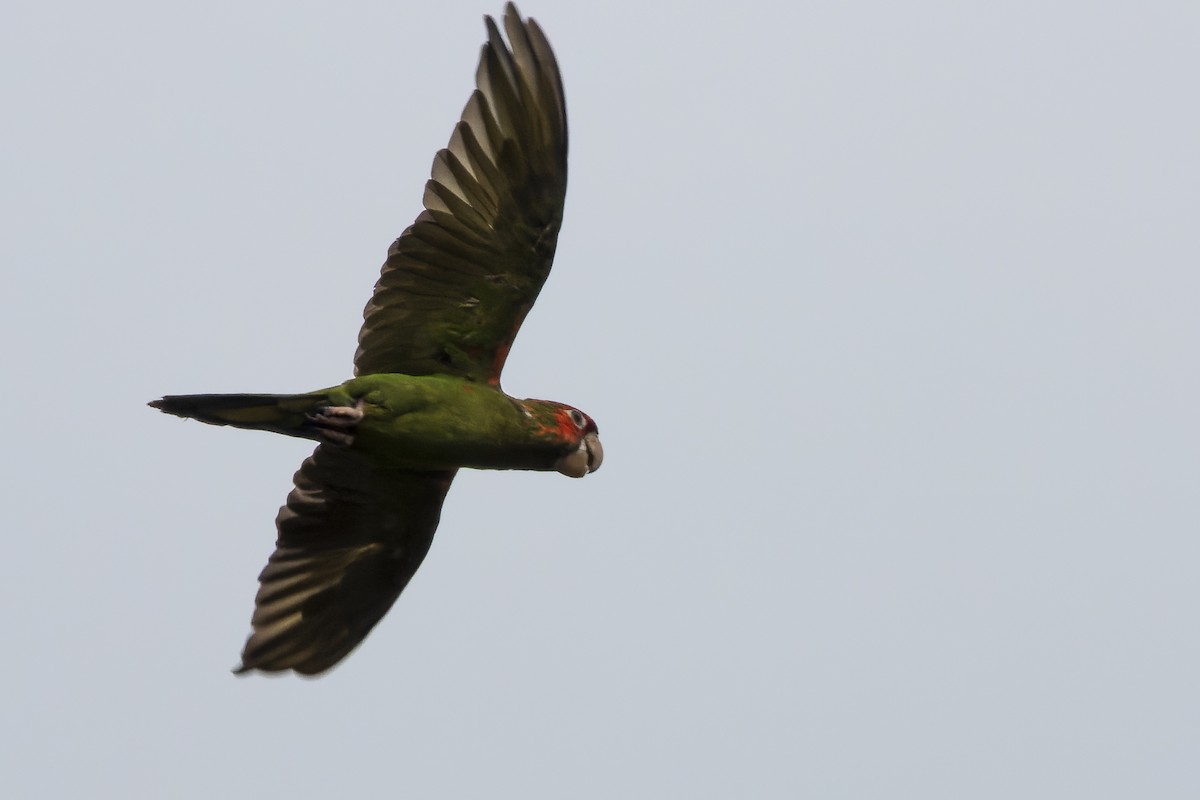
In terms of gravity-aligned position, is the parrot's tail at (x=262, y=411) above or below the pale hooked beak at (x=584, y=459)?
below

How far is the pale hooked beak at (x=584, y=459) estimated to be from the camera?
13.8 meters

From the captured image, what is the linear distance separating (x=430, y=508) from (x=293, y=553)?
1.22m

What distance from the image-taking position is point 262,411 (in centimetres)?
1296

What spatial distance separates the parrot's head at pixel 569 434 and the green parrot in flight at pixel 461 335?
11 millimetres

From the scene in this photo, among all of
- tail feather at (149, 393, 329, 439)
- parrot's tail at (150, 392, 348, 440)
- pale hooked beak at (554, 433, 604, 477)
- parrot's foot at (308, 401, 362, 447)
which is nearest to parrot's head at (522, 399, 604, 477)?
pale hooked beak at (554, 433, 604, 477)

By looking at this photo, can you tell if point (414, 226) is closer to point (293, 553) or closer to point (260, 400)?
point (260, 400)

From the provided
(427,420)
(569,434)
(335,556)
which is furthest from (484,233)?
(335,556)

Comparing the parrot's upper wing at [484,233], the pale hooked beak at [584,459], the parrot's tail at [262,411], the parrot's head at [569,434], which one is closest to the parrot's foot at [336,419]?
the parrot's tail at [262,411]

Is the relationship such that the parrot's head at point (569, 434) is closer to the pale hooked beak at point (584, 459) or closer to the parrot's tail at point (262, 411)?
the pale hooked beak at point (584, 459)

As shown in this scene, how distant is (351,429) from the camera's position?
13.3 m

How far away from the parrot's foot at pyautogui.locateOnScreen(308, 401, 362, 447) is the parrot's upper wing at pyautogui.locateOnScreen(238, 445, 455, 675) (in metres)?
1.04

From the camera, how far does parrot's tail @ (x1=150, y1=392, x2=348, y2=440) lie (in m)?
12.7

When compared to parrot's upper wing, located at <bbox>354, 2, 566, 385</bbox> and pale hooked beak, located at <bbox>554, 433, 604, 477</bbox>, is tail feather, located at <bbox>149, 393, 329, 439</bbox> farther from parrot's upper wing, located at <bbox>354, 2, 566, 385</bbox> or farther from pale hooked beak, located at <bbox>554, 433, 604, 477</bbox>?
pale hooked beak, located at <bbox>554, 433, 604, 477</bbox>

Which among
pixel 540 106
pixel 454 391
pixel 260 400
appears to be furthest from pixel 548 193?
pixel 260 400
